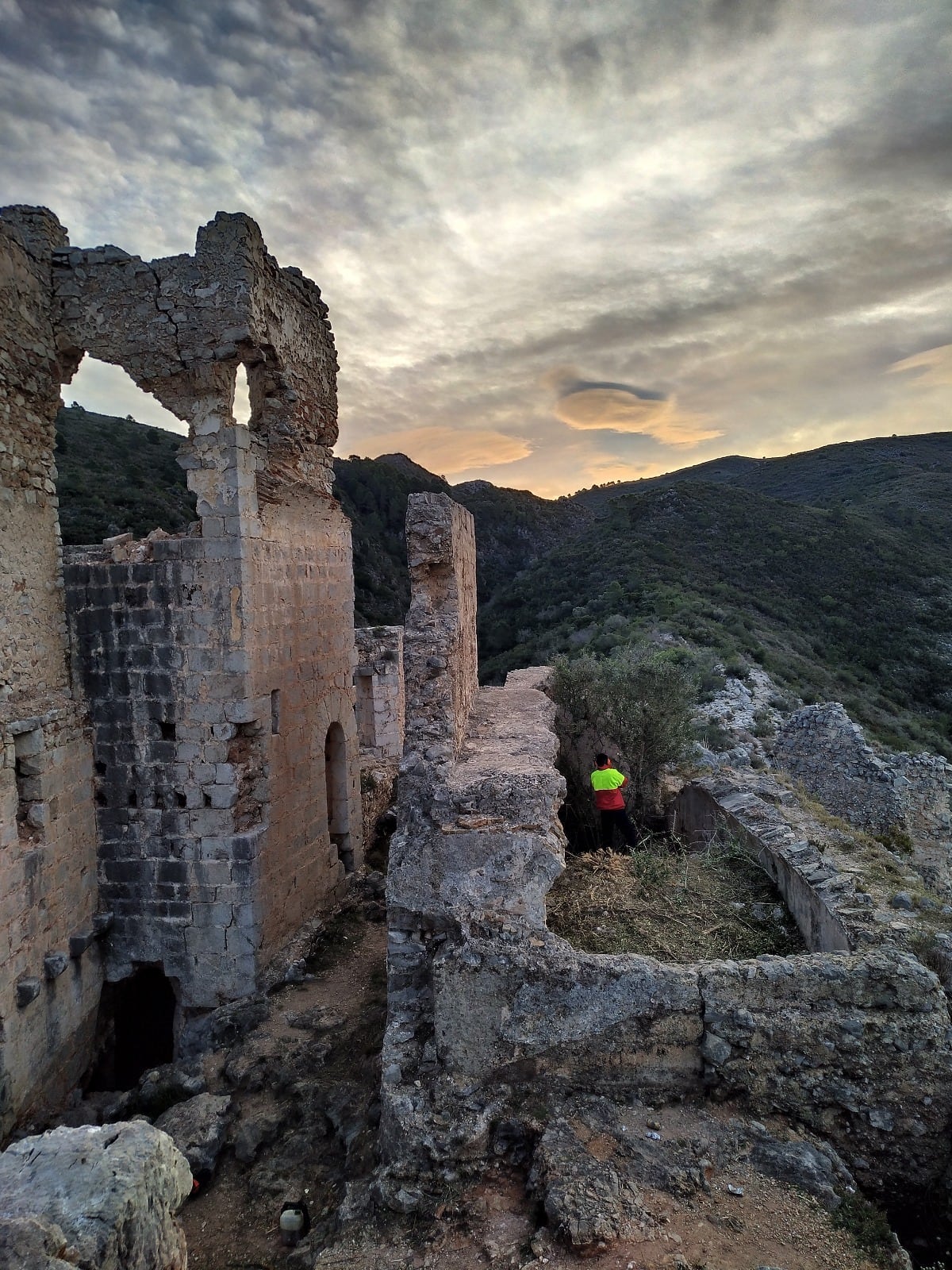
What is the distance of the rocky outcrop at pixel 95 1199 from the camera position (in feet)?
6.61

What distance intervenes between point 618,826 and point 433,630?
11.4 feet

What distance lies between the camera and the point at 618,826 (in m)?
7.60

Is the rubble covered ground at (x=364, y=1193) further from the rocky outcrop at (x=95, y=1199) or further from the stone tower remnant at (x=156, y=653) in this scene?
the rocky outcrop at (x=95, y=1199)

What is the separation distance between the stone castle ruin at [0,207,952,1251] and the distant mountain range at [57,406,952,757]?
12791 mm

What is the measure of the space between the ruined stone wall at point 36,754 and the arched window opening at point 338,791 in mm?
2776

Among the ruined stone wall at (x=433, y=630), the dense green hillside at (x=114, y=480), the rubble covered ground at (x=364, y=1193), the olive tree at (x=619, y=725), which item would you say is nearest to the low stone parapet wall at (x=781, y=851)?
the olive tree at (x=619, y=725)

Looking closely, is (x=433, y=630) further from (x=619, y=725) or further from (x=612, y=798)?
(x=619, y=725)

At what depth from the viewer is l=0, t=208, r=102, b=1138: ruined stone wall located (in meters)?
5.50

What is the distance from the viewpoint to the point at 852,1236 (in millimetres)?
3289

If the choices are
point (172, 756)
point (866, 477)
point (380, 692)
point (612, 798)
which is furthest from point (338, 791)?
point (866, 477)

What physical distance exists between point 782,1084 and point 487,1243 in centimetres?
174

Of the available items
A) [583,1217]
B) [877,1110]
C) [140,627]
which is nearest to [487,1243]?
[583,1217]

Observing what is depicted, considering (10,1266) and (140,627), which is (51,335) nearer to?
(140,627)

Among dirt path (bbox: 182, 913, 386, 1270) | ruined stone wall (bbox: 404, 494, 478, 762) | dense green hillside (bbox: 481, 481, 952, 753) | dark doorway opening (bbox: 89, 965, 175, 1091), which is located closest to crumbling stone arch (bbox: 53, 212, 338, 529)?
ruined stone wall (bbox: 404, 494, 478, 762)
